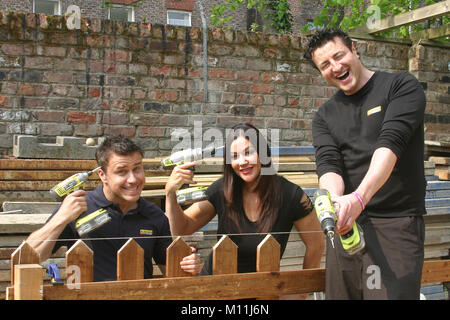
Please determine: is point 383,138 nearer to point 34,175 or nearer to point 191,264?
point 191,264

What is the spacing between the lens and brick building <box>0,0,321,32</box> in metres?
16.1

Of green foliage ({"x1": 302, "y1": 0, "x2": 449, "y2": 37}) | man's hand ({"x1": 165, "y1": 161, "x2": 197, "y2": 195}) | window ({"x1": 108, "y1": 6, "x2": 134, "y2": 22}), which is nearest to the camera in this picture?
man's hand ({"x1": 165, "y1": 161, "x2": 197, "y2": 195})

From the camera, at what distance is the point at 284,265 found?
14.9 feet

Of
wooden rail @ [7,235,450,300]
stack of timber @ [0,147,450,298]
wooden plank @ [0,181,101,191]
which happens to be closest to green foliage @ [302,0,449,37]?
stack of timber @ [0,147,450,298]

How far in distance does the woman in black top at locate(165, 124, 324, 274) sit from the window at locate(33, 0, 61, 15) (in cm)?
1449

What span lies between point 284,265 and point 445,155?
343 cm

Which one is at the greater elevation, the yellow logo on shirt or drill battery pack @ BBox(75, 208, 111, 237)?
the yellow logo on shirt

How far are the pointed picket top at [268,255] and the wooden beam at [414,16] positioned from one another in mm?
5644

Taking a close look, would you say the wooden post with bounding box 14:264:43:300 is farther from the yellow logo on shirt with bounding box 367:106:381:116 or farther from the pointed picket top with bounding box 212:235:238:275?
the yellow logo on shirt with bounding box 367:106:381:116

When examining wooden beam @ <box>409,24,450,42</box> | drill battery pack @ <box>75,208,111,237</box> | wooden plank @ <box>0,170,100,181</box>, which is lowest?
drill battery pack @ <box>75,208,111,237</box>

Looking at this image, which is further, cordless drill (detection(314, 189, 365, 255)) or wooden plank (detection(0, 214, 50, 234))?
wooden plank (detection(0, 214, 50, 234))

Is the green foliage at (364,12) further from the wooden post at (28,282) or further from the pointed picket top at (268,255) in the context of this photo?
the wooden post at (28,282)

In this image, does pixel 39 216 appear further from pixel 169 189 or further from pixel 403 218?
pixel 403 218

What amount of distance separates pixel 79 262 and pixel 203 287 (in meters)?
0.58
